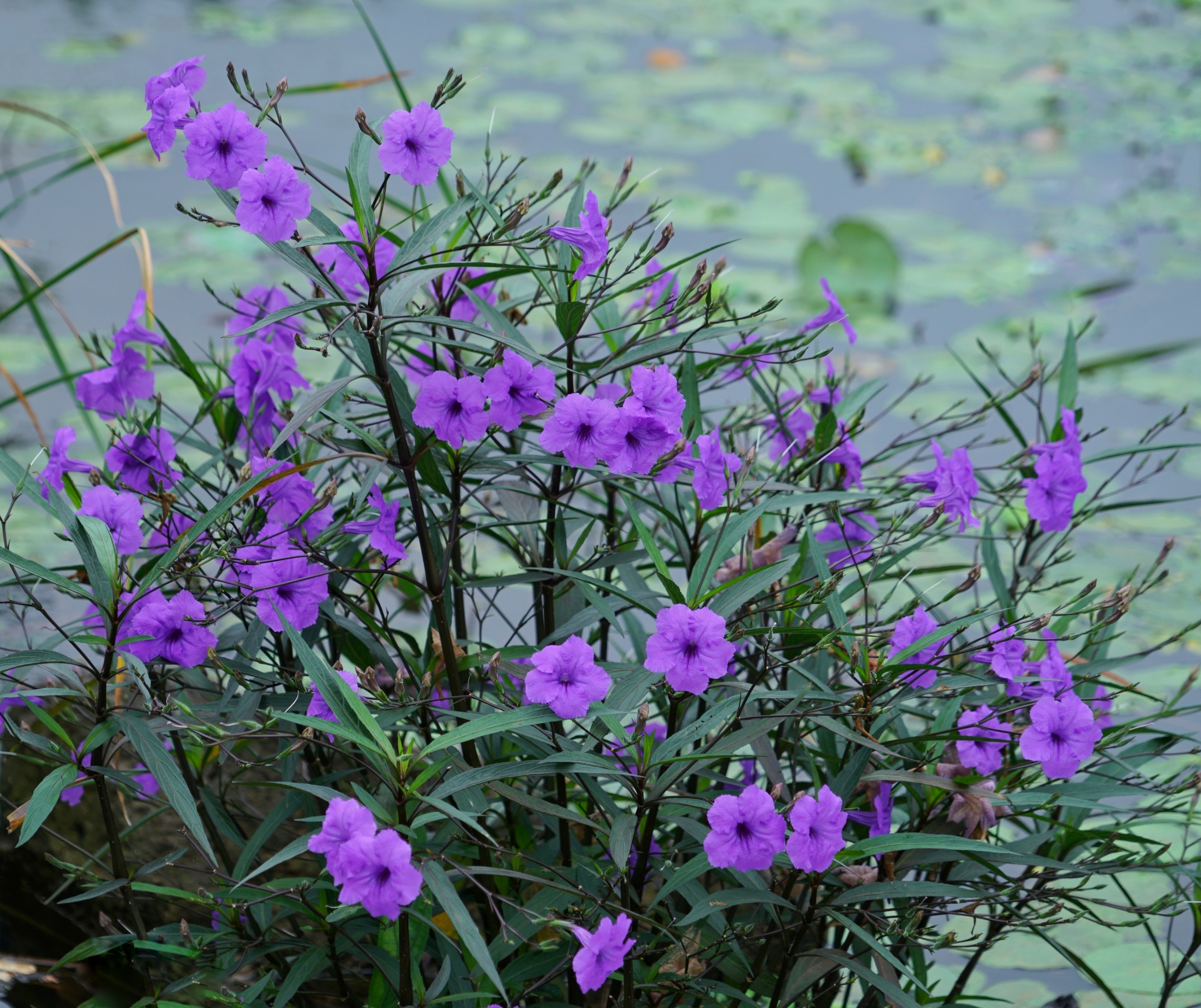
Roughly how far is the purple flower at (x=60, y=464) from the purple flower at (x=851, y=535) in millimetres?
881

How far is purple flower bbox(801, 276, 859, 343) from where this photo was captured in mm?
1503

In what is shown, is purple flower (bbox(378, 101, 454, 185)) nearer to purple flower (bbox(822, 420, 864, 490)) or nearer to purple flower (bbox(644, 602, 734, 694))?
purple flower (bbox(644, 602, 734, 694))

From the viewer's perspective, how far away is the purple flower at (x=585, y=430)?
116 centimetres

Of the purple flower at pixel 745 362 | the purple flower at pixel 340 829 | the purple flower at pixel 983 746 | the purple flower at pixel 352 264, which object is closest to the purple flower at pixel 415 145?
the purple flower at pixel 352 264

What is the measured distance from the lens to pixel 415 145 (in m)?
1.16

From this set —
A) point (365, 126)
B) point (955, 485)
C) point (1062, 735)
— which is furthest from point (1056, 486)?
point (365, 126)

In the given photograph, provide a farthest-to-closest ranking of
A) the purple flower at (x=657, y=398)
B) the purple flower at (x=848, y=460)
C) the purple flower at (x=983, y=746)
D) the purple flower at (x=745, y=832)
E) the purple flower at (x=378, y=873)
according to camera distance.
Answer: the purple flower at (x=848, y=460), the purple flower at (x=983, y=746), the purple flower at (x=657, y=398), the purple flower at (x=745, y=832), the purple flower at (x=378, y=873)

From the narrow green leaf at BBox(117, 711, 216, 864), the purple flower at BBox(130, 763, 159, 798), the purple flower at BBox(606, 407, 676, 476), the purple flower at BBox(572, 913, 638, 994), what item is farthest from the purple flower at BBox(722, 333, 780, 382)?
the purple flower at BBox(130, 763, 159, 798)

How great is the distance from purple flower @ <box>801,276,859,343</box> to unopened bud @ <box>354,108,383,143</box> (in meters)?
0.58

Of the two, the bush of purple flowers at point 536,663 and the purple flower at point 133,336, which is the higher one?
the purple flower at point 133,336

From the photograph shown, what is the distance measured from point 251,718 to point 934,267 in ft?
12.1

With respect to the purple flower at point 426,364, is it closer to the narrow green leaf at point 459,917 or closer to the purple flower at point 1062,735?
the narrow green leaf at point 459,917

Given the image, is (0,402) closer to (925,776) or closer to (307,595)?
(307,595)

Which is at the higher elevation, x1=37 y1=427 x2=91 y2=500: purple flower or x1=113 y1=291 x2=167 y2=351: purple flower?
x1=113 y1=291 x2=167 y2=351: purple flower
